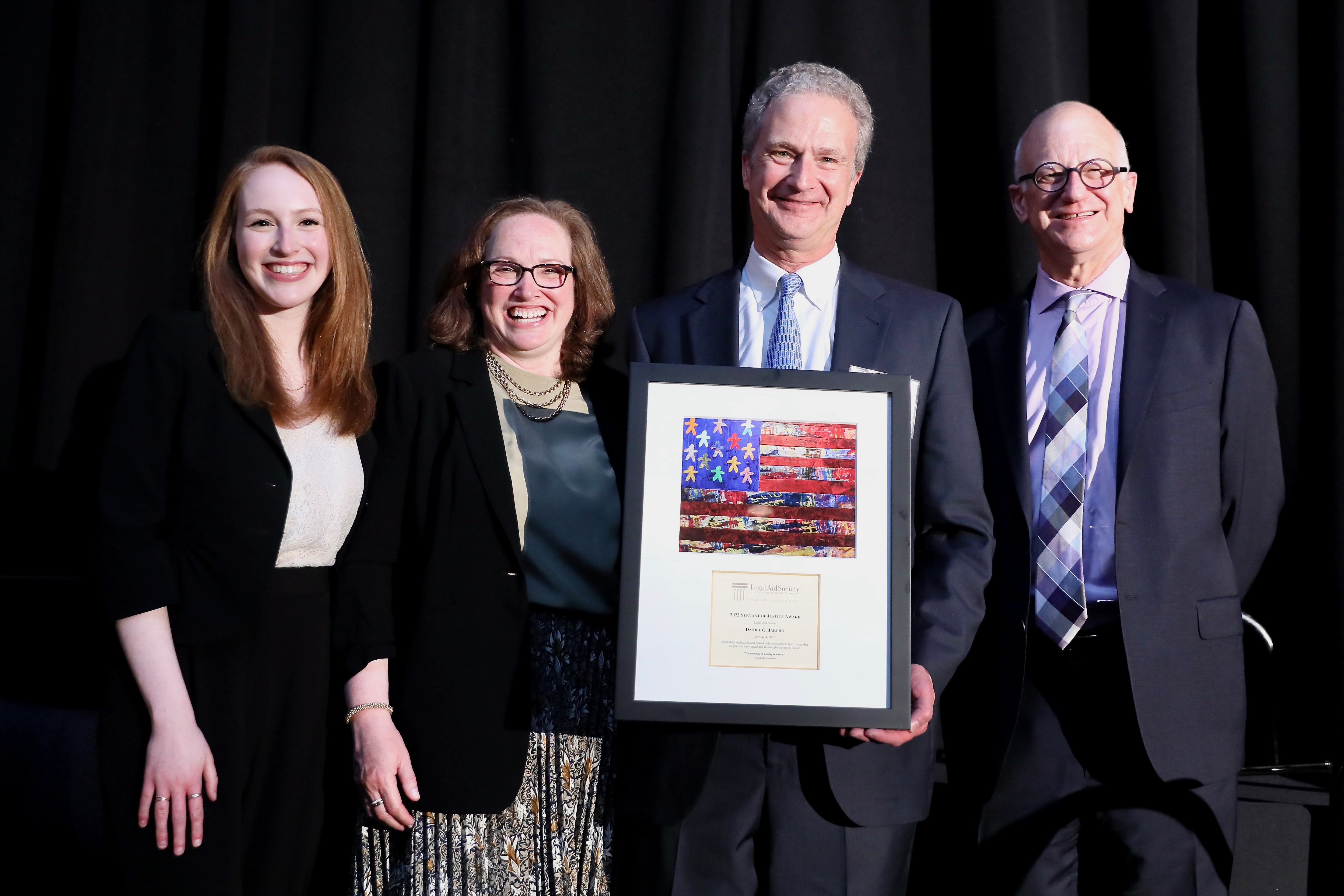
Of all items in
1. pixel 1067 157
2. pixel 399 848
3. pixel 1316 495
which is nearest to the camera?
pixel 399 848

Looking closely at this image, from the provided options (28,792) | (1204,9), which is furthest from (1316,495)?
(28,792)

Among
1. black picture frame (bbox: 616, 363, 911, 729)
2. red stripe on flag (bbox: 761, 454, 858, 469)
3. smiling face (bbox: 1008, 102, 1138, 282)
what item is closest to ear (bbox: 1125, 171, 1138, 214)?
smiling face (bbox: 1008, 102, 1138, 282)

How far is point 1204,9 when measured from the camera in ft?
9.32

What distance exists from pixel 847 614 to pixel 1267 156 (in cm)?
192

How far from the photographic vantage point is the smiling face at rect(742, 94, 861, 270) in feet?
5.87

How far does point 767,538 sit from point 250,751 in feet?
2.88

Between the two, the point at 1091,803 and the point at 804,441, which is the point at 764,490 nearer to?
the point at 804,441

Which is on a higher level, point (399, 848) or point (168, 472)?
point (168, 472)

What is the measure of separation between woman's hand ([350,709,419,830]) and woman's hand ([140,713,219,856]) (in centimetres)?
23

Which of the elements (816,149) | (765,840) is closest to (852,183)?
(816,149)

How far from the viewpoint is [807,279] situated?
179 cm

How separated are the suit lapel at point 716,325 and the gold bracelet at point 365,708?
0.72 meters

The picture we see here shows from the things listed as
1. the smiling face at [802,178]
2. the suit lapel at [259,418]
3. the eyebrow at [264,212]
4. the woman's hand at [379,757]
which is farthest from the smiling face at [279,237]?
the smiling face at [802,178]

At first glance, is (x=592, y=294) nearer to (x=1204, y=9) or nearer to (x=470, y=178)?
(x=470, y=178)
